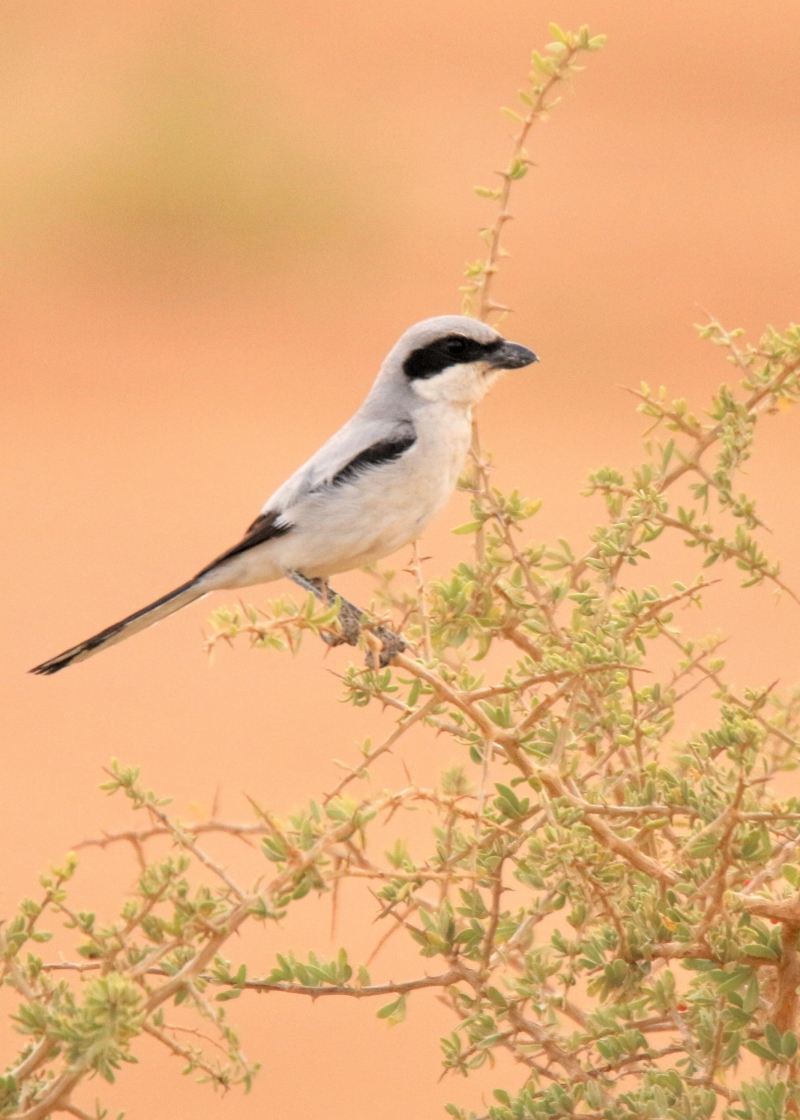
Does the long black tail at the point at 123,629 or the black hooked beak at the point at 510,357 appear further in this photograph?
the black hooked beak at the point at 510,357

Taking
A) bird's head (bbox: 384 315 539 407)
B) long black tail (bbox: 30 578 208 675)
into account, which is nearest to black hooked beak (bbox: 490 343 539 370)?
bird's head (bbox: 384 315 539 407)

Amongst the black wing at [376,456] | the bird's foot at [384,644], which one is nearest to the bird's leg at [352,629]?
the bird's foot at [384,644]

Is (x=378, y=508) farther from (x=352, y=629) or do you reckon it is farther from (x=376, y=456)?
(x=352, y=629)

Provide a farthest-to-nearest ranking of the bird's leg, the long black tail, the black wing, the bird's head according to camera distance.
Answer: the bird's head
the black wing
the long black tail
the bird's leg

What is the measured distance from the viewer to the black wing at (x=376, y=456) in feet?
8.92

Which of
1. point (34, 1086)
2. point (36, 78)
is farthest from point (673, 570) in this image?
point (36, 78)

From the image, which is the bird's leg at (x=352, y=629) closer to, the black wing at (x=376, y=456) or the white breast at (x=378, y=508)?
the white breast at (x=378, y=508)

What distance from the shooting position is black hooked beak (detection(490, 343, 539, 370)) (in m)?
2.90

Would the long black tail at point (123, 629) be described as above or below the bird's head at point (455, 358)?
below

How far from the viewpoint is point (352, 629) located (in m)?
2.49

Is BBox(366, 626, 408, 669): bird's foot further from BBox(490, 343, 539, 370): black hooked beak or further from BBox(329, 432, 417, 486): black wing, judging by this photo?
BBox(490, 343, 539, 370): black hooked beak

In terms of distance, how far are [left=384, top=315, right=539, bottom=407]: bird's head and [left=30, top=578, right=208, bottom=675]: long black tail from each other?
0.58m

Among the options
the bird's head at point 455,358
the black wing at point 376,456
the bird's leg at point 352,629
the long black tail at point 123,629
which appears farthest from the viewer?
the bird's head at point 455,358

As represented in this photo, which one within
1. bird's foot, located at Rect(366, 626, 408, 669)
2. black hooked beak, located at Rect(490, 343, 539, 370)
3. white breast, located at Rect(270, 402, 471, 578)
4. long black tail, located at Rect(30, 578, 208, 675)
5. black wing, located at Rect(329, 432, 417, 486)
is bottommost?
bird's foot, located at Rect(366, 626, 408, 669)
